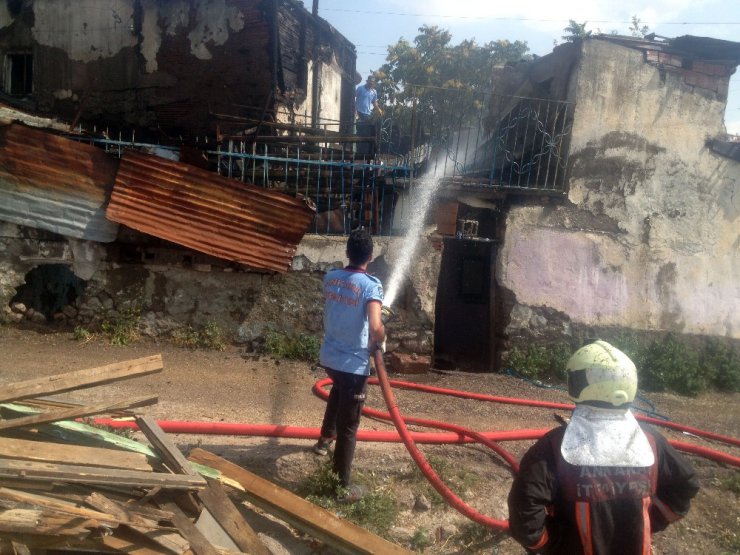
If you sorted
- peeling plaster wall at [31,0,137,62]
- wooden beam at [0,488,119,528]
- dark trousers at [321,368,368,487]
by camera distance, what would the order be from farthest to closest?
peeling plaster wall at [31,0,137,62]
dark trousers at [321,368,368,487]
wooden beam at [0,488,119,528]

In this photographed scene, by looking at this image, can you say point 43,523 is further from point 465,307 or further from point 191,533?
point 465,307

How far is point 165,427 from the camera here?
418 centimetres

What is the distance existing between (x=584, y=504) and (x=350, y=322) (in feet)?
6.53

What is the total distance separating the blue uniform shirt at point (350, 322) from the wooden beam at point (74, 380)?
1.12 metres

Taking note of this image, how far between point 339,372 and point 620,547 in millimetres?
2049

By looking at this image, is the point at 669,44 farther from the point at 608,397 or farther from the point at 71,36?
the point at 71,36

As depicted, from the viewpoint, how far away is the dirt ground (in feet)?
13.0

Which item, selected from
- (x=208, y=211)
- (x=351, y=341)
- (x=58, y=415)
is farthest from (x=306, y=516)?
(x=208, y=211)

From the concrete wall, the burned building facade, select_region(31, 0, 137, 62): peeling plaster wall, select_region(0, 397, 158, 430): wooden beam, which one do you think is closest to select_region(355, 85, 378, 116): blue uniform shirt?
the burned building facade

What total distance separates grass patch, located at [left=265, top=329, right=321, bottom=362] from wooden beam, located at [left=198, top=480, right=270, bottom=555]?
3.61 m

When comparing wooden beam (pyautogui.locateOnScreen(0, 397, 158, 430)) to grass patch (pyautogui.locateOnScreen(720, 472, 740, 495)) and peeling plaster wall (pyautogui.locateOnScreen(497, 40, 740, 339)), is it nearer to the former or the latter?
grass patch (pyautogui.locateOnScreen(720, 472, 740, 495))

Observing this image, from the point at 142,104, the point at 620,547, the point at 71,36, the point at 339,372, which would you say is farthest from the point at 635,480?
the point at 71,36

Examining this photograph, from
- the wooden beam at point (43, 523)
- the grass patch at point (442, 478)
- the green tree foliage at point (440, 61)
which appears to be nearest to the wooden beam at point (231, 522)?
the wooden beam at point (43, 523)

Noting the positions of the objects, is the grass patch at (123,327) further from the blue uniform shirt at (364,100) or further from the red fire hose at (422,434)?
the blue uniform shirt at (364,100)
